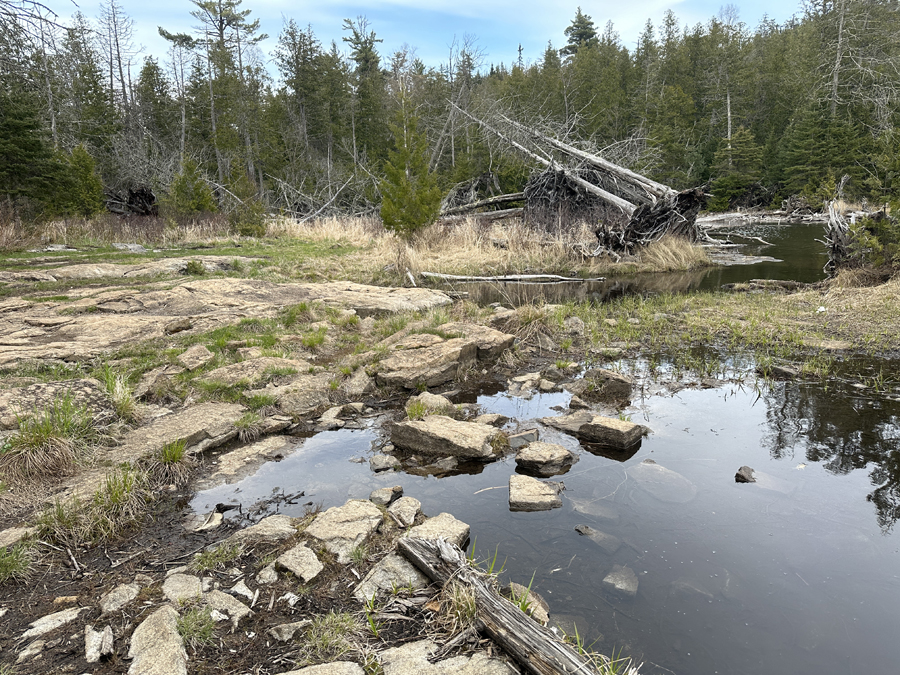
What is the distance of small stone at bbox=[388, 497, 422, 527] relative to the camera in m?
3.30

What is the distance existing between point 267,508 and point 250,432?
120cm

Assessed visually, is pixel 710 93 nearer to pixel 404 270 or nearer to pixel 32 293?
pixel 404 270

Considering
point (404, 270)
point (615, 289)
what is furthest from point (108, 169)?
point (615, 289)

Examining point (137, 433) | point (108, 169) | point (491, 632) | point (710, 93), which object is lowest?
point (491, 632)

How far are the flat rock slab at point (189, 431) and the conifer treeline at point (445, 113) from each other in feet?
54.1

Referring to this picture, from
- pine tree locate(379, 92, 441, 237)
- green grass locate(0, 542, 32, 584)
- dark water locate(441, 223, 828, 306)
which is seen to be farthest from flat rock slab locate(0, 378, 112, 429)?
pine tree locate(379, 92, 441, 237)

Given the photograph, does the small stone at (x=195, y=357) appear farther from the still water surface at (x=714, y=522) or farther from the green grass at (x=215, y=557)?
the green grass at (x=215, y=557)

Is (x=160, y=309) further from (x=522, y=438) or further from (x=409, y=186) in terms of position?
(x=409, y=186)

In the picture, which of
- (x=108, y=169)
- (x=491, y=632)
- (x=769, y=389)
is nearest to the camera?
(x=491, y=632)

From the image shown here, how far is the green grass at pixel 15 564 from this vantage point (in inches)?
104

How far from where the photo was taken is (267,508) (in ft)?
11.8

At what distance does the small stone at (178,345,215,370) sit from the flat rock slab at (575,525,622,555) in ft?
14.3

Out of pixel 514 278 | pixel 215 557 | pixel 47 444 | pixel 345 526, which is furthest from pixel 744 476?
pixel 514 278

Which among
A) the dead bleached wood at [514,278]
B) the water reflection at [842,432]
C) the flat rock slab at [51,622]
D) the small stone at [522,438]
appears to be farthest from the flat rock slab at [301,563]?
the dead bleached wood at [514,278]
